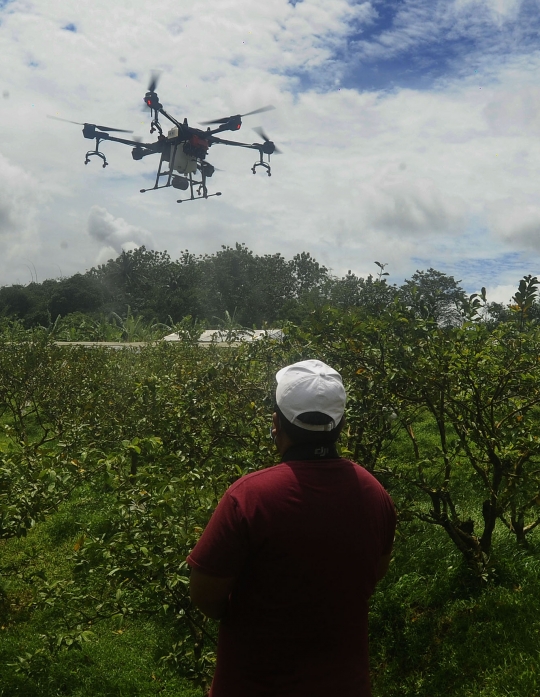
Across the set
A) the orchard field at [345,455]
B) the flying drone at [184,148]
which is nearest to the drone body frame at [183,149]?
the flying drone at [184,148]

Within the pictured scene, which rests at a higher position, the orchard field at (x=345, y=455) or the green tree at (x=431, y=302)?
the green tree at (x=431, y=302)

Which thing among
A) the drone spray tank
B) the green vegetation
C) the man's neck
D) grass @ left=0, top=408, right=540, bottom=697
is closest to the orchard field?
grass @ left=0, top=408, right=540, bottom=697

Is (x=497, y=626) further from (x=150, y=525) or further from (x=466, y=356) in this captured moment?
(x=150, y=525)

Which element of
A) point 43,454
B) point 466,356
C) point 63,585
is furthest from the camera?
point 466,356

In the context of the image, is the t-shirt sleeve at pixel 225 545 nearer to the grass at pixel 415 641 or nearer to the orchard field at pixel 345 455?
the orchard field at pixel 345 455

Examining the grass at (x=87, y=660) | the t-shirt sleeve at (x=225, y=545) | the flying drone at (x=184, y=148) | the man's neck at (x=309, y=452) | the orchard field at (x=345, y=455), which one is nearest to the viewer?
the t-shirt sleeve at (x=225, y=545)

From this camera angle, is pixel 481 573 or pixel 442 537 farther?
pixel 442 537

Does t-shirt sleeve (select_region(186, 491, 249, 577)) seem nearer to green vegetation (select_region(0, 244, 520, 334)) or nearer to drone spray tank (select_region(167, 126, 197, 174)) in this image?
drone spray tank (select_region(167, 126, 197, 174))

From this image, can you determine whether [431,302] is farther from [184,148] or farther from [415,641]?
[184,148]

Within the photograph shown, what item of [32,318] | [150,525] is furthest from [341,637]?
[32,318]
